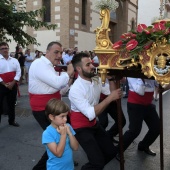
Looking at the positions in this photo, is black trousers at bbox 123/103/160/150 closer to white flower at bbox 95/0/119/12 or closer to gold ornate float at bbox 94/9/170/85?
gold ornate float at bbox 94/9/170/85

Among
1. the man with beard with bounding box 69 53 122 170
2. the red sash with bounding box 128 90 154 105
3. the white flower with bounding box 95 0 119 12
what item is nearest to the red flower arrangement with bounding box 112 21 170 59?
the white flower with bounding box 95 0 119 12

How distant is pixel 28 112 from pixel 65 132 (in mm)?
5199

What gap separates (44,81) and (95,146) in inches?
43.9

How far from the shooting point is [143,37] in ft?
8.43

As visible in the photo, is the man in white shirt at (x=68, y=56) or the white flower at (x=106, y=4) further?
the man in white shirt at (x=68, y=56)

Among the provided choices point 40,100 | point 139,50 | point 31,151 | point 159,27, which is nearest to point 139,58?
point 139,50

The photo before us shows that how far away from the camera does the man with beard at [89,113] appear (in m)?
3.07

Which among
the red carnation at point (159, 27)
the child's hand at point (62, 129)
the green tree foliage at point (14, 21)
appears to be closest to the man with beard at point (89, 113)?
the child's hand at point (62, 129)

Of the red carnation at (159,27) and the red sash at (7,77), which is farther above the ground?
the red carnation at (159,27)

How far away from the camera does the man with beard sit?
307 centimetres

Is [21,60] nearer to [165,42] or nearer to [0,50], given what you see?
[0,50]

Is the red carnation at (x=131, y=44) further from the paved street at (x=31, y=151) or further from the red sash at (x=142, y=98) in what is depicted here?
the paved street at (x=31, y=151)

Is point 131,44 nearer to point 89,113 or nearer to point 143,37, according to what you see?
point 143,37

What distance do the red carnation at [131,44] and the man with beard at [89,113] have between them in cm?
63
